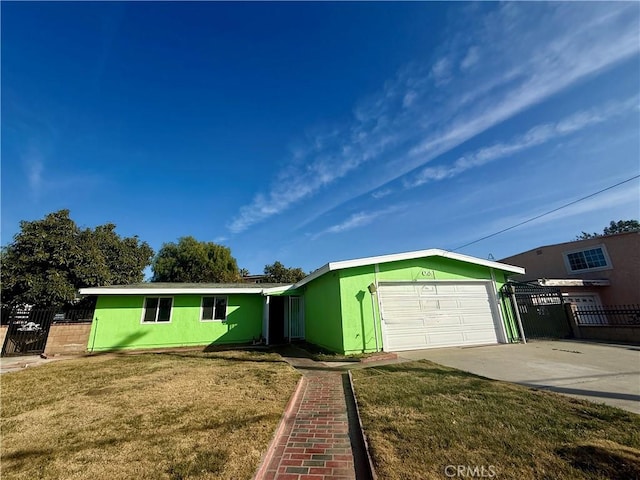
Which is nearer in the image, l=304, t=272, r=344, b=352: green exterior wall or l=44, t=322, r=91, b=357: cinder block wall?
l=304, t=272, r=344, b=352: green exterior wall

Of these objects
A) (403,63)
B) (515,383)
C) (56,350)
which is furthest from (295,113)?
(56,350)

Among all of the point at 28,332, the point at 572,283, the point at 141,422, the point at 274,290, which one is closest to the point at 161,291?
the point at 274,290

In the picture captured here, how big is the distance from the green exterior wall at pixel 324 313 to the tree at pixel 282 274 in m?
24.8

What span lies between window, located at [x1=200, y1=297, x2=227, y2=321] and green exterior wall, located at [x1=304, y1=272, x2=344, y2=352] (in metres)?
4.14

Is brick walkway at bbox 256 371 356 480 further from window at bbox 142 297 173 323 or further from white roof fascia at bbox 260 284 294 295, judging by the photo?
window at bbox 142 297 173 323

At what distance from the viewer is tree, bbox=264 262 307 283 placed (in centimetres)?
3800

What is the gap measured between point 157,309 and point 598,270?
25.4 metres

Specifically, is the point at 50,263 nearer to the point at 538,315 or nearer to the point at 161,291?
the point at 161,291

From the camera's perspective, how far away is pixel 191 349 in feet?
39.8

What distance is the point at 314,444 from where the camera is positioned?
10.6 ft

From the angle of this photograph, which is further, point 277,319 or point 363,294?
point 277,319

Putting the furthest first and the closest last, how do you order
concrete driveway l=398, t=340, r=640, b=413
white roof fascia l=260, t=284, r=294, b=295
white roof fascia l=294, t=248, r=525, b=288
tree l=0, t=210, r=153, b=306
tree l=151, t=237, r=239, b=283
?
tree l=151, t=237, r=239, b=283
tree l=0, t=210, r=153, b=306
white roof fascia l=260, t=284, r=294, b=295
white roof fascia l=294, t=248, r=525, b=288
concrete driveway l=398, t=340, r=640, b=413

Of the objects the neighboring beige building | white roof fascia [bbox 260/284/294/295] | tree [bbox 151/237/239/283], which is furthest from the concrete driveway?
tree [bbox 151/237/239/283]
